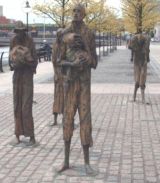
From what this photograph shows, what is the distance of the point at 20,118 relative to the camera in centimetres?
879

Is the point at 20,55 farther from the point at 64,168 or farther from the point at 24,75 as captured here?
the point at 64,168

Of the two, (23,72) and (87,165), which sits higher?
(23,72)

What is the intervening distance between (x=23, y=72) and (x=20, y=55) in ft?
1.00

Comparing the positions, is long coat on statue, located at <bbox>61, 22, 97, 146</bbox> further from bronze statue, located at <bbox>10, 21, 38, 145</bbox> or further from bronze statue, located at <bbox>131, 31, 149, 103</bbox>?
bronze statue, located at <bbox>131, 31, 149, 103</bbox>

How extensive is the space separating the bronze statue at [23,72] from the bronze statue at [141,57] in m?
6.12

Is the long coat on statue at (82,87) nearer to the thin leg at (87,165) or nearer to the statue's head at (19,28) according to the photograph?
the thin leg at (87,165)

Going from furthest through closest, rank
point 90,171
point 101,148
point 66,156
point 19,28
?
point 101,148
point 19,28
point 66,156
point 90,171

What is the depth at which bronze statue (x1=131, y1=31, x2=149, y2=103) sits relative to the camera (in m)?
14.4

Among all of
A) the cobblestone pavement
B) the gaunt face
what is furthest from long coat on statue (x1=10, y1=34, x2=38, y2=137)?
the gaunt face

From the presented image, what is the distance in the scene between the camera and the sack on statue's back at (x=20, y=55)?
335 inches

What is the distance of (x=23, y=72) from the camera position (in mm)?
8648

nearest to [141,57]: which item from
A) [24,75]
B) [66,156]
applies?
[24,75]

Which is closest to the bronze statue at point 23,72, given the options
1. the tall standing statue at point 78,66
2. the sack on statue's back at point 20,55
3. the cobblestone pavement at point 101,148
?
the sack on statue's back at point 20,55

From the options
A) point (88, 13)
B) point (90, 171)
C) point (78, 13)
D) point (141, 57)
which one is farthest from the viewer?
point (88, 13)
